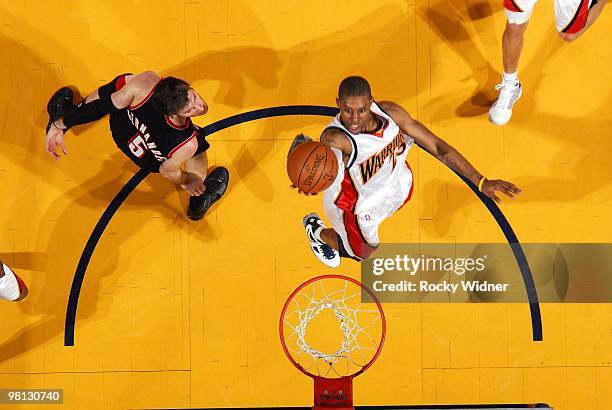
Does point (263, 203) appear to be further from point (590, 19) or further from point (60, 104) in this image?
point (590, 19)

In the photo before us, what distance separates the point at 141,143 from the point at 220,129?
1.75 feet

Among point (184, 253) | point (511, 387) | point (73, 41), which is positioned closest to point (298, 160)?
point (184, 253)

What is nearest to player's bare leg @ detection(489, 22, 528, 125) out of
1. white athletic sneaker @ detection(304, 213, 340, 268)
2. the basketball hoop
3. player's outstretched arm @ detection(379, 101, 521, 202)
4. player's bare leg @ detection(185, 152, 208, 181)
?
player's outstretched arm @ detection(379, 101, 521, 202)

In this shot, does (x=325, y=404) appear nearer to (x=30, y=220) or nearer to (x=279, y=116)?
(x=279, y=116)

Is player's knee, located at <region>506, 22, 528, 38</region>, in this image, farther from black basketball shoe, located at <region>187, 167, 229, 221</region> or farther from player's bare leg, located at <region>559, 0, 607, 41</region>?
black basketball shoe, located at <region>187, 167, 229, 221</region>

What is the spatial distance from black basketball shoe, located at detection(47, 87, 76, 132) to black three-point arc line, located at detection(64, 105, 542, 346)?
0.64 metres

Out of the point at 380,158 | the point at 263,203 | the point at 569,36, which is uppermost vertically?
the point at 569,36

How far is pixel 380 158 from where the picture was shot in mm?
4352

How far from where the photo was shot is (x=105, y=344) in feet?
14.9

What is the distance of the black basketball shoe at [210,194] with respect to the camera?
14.8ft

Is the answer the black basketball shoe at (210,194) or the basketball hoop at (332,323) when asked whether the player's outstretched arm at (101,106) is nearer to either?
the black basketball shoe at (210,194)

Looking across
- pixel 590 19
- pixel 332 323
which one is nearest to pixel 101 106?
pixel 332 323

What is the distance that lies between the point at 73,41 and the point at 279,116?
1.50 meters

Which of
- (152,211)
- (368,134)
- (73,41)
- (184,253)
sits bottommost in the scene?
(184,253)
